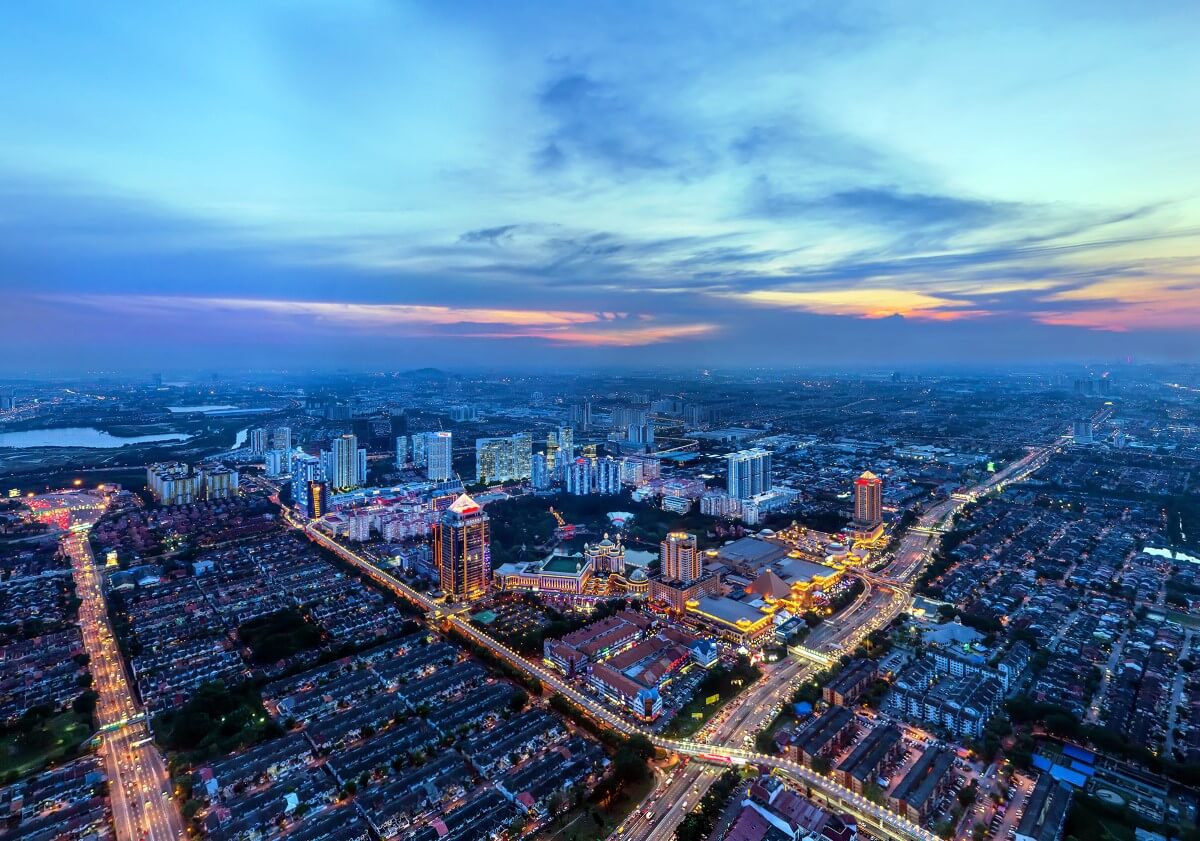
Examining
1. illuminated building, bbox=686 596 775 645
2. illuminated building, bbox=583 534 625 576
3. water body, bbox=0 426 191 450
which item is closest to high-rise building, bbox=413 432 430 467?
illuminated building, bbox=583 534 625 576

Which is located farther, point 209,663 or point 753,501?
point 753,501

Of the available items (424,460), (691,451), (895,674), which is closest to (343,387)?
(424,460)

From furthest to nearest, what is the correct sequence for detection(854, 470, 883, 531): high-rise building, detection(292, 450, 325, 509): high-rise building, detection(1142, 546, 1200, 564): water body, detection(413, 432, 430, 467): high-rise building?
detection(413, 432, 430, 467): high-rise building
detection(292, 450, 325, 509): high-rise building
detection(854, 470, 883, 531): high-rise building
detection(1142, 546, 1200, 564): water body

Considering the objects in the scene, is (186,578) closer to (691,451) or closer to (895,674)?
(895,674)

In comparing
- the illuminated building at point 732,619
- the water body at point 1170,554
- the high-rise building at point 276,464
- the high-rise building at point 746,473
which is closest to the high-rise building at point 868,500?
the high-rise building at point 746,473

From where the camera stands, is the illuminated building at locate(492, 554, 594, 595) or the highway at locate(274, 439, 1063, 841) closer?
the highway at locate(274, 439, 1063, 841)

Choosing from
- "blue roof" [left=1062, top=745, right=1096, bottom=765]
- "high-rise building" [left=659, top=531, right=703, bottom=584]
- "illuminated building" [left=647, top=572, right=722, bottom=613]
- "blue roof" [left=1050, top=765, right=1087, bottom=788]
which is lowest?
"blue roof" [left=1050, top=765, right=1087, bottom=788]

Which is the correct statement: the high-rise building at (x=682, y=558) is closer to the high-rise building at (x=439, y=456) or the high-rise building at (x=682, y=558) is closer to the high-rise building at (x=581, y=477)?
the high-rise building at (x=581, y=477)

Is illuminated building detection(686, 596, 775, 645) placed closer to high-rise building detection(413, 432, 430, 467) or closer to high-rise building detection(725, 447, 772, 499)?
high-rise building detection(725, 447, 772, 499)
